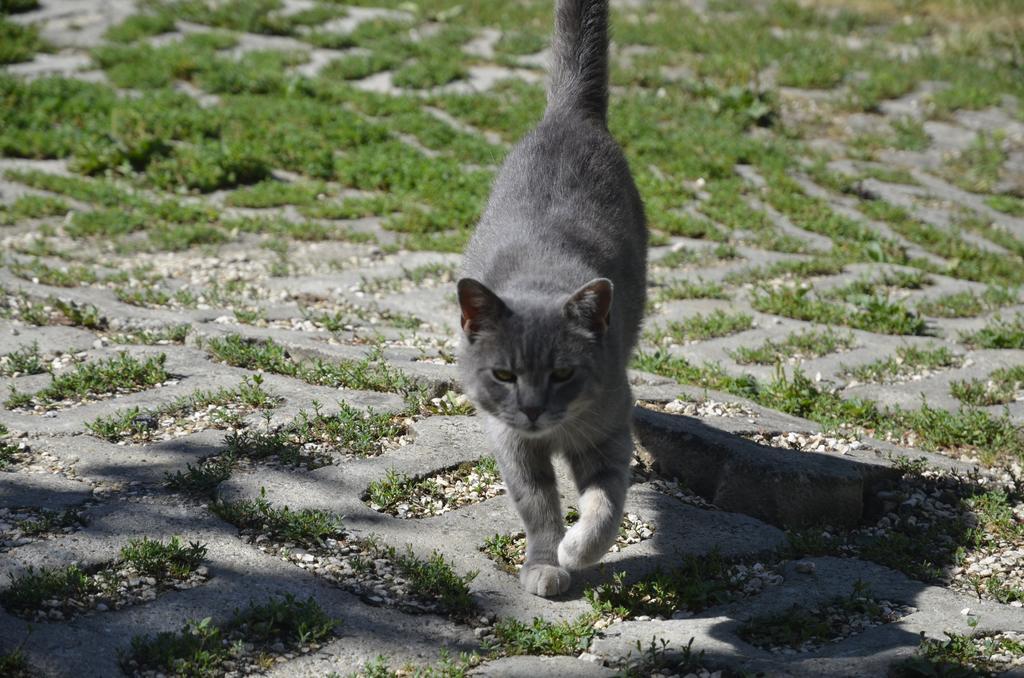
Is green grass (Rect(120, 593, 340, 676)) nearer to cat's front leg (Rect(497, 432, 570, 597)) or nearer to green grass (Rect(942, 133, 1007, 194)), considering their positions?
cat's front leg (Rect(497, 432, 570, 597))

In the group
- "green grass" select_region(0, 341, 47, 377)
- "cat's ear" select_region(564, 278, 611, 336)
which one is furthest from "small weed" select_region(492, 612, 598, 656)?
"green grass" select_region(0, 341, 47, 377)

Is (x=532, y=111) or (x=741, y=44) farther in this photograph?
(x=741, y=44)

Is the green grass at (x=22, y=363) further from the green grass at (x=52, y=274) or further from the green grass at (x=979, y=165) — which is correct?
the green grass at (x=979, y=165)

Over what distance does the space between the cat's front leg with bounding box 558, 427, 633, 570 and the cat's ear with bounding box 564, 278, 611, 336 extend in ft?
1.64

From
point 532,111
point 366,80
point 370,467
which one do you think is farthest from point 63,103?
point 370,467

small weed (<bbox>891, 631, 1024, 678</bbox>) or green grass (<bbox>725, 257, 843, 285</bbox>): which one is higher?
small weed (<bbox>891, 631, 1024, 678</bbox>)

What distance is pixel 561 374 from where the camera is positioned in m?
3.83

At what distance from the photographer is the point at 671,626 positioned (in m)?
3.48

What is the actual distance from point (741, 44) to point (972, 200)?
400 cm

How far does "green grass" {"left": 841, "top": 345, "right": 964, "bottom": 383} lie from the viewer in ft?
19.1

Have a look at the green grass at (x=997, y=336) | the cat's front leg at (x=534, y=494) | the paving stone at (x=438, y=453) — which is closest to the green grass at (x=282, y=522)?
the paving stone at (x=438, y=453)

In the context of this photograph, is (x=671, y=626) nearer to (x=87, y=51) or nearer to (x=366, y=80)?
(x=366, y=80)

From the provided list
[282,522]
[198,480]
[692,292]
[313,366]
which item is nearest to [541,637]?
[282,522]

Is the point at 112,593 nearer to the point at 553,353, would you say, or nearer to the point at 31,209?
the point at 553,353
